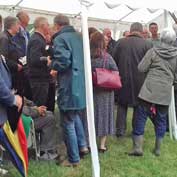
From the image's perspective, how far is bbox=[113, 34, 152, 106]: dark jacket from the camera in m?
6.25

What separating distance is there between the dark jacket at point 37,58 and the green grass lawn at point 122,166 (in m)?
1.37

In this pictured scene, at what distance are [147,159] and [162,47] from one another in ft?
4.78

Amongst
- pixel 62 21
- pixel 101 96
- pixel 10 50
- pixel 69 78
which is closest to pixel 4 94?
pixel 69 78

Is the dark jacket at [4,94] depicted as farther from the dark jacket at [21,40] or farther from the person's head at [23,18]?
the person's head at [23,18]

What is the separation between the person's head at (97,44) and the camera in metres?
5.33

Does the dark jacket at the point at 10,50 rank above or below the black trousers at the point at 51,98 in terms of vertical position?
above

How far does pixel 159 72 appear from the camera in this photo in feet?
18.3

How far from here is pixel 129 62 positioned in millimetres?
6262

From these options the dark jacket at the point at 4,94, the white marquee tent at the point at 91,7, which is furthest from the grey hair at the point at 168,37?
the dark jacket at the point at 4,94

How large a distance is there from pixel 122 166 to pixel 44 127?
106 centimetres

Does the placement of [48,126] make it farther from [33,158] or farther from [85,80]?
[85,80]

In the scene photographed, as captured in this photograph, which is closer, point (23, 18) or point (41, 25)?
point (41, 25)

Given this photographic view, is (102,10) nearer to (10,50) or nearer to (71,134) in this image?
(10,50)

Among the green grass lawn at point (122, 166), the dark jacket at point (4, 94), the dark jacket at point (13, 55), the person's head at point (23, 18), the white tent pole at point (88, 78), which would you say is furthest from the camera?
the person's head at point (23, 18)
